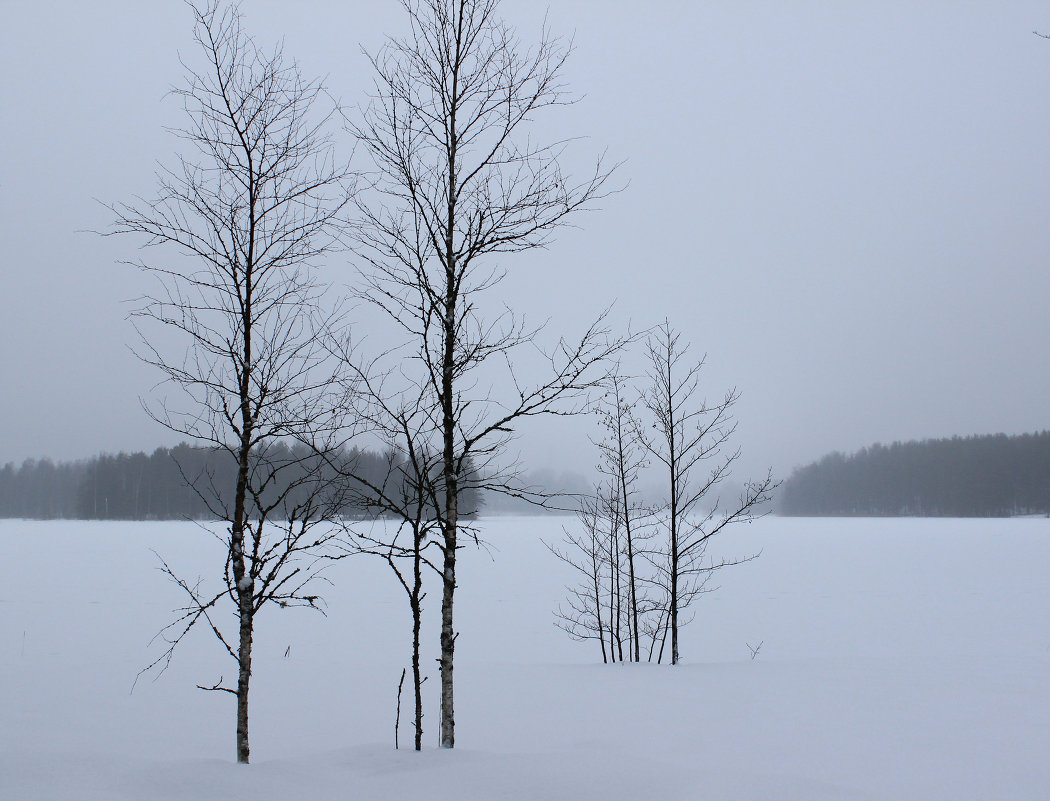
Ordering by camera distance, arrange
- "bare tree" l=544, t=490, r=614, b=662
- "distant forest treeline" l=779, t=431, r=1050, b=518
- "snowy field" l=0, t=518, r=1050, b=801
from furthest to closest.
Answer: "distant forest treeline" l=779, t=431, r=1050, b=518 → "bare tree" l=544, t=490, r=614, b=662 → "snowy field" l=0, t=518, r=1050, b=801

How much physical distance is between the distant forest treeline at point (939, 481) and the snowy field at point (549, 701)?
90140mm

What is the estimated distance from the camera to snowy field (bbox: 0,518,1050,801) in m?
5.05

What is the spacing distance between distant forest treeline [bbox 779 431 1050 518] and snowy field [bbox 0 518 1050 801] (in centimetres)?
9014

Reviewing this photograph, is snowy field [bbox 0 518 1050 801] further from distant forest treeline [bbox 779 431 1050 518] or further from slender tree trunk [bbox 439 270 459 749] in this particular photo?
distant forest treeline [bbox 779 431 1050 518]

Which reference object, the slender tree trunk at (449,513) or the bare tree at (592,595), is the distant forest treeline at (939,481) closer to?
the bare tree at (592,595)

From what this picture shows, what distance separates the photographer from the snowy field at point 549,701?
199 inches

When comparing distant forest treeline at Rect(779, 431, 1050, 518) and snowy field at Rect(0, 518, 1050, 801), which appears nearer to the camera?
snowy field at Rect(0, 518, 1050, 801)

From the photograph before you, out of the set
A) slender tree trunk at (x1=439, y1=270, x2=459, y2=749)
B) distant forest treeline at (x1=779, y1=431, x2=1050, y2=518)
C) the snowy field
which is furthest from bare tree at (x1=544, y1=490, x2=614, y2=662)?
distant forest treeline at (x1=779, y1=431, x2=1050, y2=518)

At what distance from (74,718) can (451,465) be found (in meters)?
8.46

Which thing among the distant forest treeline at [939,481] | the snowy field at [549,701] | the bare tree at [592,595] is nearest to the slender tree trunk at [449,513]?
the snowy field at [549,701]

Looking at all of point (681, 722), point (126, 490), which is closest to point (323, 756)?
point (681, 722)

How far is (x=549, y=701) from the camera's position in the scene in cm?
1000

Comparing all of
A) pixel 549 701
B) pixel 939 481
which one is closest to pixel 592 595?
pixel 549 701

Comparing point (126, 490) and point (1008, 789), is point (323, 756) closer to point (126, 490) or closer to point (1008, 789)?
point (1008, 789)
